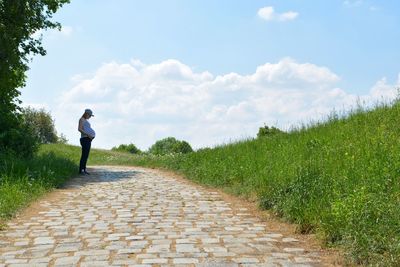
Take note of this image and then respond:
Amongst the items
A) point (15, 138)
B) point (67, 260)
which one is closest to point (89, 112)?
point (15, 138)

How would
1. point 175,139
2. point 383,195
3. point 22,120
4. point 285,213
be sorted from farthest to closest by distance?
point 175,139, point 22,120, point 285,213, point 383,195

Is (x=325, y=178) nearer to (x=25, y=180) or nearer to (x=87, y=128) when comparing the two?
(x=25, y=180)

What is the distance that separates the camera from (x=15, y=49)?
19812 millimetres

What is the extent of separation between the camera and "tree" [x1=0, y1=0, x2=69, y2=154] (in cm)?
1864

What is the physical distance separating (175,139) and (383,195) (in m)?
48.5

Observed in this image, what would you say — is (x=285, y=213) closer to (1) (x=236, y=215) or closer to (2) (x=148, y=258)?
(1) (x=236, y=215)

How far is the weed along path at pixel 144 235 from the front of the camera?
556 centimetres

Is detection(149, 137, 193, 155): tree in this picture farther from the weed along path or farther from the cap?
the weed along path

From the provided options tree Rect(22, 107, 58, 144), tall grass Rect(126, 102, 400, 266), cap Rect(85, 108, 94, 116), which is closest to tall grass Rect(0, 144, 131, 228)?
cap Rect(85, 108, 94, 116)

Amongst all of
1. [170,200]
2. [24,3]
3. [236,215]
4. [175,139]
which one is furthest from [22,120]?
[175,139]

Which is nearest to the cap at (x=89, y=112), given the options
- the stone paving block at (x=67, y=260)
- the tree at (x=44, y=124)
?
the stone paving block at (x=67, y=260)

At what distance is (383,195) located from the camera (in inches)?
243

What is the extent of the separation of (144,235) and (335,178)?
10.3ft

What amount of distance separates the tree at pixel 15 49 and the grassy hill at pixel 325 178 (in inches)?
154
